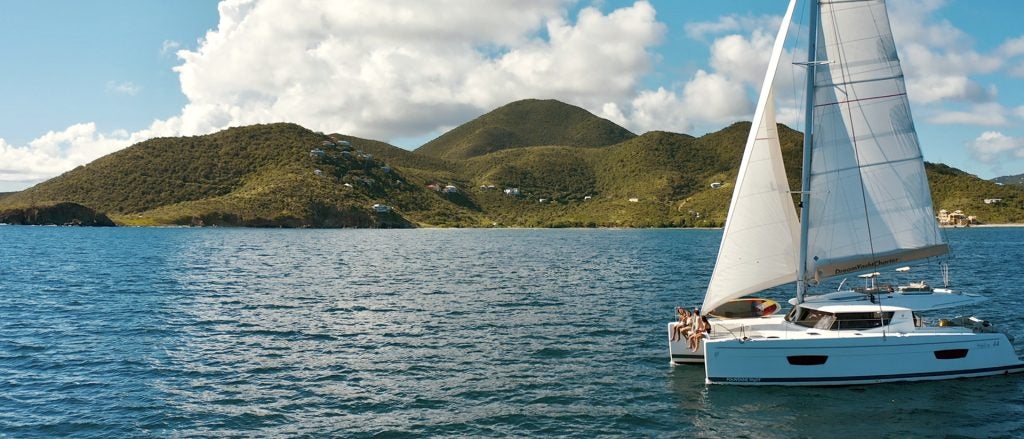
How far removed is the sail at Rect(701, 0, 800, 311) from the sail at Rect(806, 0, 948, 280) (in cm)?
105

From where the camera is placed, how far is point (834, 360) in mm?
22938

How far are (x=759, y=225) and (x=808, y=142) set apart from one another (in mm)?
3607

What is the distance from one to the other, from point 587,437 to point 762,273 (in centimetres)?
1050

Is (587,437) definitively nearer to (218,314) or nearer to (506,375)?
(506,375)

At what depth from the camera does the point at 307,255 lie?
88.3 m

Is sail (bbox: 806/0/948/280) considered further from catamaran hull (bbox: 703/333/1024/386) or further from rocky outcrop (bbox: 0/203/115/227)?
rocky outcrop (bbox: 0/203/115/227)

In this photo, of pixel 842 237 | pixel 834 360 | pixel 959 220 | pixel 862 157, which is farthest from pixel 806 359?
pixel 959 220

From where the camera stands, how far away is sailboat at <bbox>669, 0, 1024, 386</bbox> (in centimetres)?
2305

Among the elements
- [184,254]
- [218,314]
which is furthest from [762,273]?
[184,254]

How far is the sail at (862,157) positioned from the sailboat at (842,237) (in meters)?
0.04

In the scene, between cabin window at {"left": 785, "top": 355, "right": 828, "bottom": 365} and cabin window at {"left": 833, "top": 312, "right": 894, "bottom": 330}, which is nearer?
cabin window at {"left": 785, "top": 355, "right": 828, "bottom": 365}

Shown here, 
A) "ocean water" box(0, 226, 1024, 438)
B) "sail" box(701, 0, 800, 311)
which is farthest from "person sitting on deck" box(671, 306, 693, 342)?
"sail" box(701, 0, 800, 311)

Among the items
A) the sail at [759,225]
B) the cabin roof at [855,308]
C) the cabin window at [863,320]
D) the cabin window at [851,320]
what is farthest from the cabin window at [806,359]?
the sail at [759,225]

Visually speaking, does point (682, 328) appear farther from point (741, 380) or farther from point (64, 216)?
point (64, 216)
